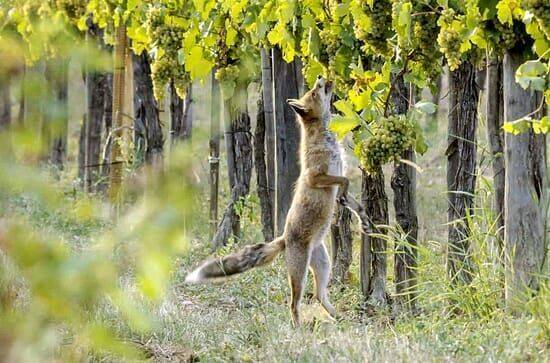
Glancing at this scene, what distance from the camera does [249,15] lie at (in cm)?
899

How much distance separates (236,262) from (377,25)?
253cm

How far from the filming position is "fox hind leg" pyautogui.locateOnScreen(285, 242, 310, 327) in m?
8.93

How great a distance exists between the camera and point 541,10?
5496 millimetres

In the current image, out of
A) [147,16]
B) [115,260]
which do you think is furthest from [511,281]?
[147,16]

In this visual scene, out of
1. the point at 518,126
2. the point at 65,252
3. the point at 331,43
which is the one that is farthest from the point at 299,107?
the point at 65,252

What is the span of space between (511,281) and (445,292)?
2.24ft

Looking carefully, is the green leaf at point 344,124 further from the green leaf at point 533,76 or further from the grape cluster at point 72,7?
the grape cluster at point 72,7

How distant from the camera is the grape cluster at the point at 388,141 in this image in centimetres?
726

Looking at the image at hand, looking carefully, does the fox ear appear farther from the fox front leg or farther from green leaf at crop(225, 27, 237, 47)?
green leaf at crop(225, 27, 237, 47)

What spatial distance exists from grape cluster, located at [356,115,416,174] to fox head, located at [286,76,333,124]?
2.10m

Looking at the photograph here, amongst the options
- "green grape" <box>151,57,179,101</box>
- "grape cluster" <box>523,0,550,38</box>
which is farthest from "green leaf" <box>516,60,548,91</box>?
"green grape" <box>151,57,179,101</box>

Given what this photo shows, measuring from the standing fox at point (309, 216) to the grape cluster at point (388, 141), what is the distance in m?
1.77

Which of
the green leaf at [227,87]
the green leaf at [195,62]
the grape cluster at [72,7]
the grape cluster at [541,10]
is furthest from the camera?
the grape cluster at [72,7]

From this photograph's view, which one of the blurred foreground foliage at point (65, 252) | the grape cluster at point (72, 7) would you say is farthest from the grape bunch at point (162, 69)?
the blurred foreground foliage at point (65, 252)
